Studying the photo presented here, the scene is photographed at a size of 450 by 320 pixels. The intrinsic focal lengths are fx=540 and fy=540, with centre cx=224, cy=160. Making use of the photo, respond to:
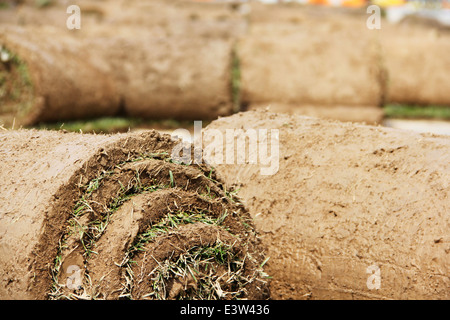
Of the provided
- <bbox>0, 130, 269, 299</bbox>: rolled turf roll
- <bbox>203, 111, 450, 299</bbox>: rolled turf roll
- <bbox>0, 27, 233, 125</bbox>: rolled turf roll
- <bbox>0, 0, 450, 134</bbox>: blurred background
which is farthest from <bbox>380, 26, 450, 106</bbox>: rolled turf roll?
<bbox>0, 130, 269, 299</bbox>: rolled turf roll

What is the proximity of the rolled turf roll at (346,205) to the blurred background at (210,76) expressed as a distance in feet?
12.9

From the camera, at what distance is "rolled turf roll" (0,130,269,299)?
2221mm

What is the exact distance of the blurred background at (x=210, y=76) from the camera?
6438 mm

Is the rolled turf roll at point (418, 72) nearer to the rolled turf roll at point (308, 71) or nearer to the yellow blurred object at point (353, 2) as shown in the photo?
the rolled turf roll at point (308, 71)

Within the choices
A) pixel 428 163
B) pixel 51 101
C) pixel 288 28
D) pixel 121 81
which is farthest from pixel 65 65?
pixel 428 163

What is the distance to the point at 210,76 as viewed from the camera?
828 cm

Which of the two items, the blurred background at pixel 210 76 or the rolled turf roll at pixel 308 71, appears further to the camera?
the rolled turf roll at pixel 308 71

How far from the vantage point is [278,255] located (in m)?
2.94

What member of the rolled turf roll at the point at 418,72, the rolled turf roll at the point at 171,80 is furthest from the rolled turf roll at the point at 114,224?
the rolled turf roll at the point at 418,72

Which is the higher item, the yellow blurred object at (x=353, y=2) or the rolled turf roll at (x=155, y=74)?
the yellow blurred object at (x=353, y=2)

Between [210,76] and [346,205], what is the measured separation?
18.8ft

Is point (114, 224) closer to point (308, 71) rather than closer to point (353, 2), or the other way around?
point (308, 71)

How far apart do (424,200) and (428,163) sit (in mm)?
220
